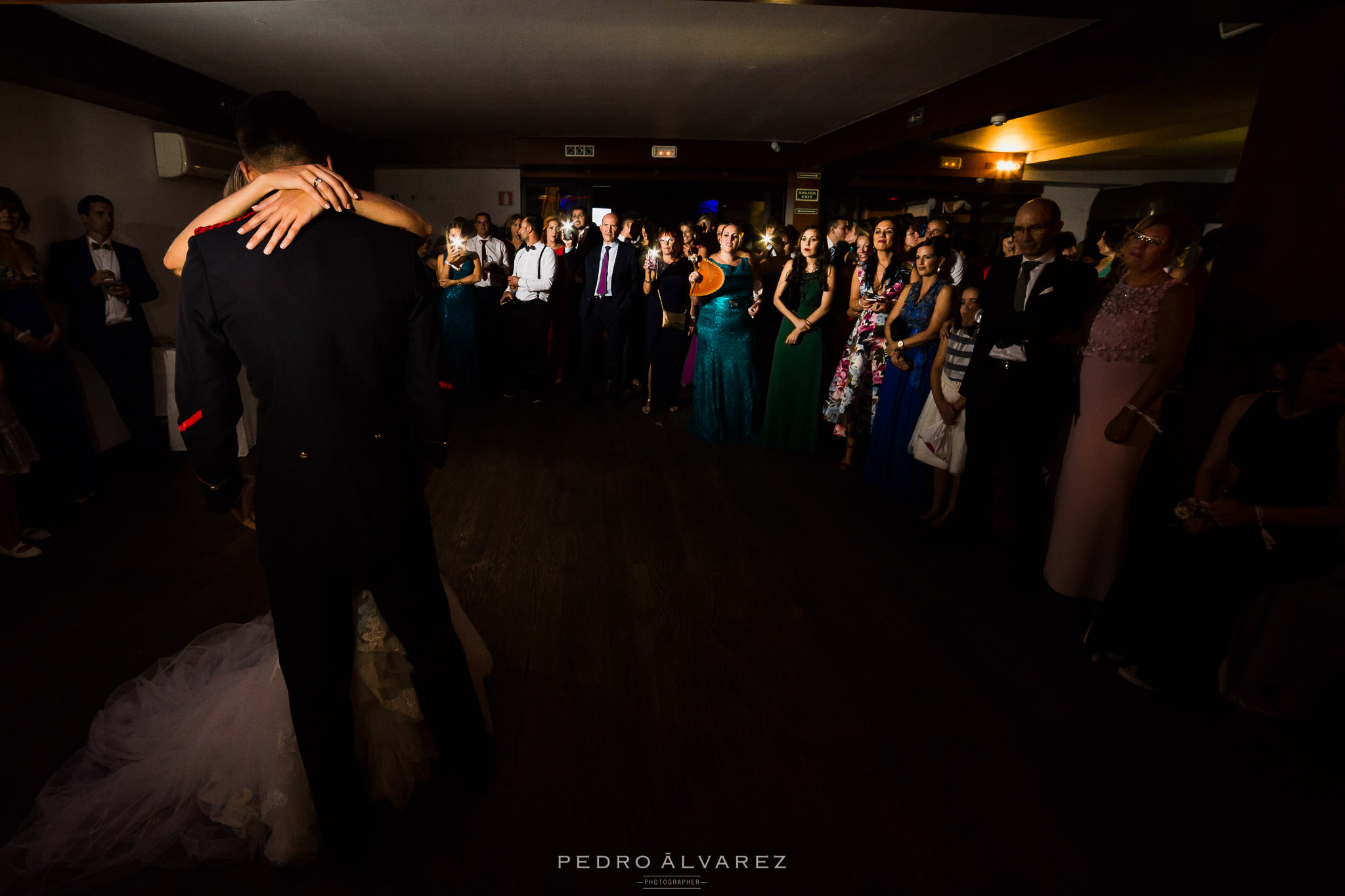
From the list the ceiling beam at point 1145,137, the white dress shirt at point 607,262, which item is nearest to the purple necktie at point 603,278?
the white dress shirt at point 607,262

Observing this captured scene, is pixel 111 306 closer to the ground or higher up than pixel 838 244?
closer to the ground

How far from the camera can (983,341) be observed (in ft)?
9.30

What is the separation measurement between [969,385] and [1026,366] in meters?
0.25

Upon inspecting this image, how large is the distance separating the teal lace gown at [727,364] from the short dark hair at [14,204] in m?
3.70

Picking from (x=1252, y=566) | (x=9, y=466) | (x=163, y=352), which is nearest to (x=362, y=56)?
(x=163, y=352)

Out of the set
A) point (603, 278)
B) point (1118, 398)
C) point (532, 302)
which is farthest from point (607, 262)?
point (1118, 398)

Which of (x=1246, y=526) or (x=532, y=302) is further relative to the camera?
(x=532, y=302)

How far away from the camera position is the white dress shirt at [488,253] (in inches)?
222

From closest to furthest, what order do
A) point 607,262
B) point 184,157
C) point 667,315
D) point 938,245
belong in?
point 938,245 < point 184,157 < point 667,315 < point 607,262

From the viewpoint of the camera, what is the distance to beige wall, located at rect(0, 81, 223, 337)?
3.59m

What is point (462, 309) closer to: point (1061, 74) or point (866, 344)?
point (866, 344)

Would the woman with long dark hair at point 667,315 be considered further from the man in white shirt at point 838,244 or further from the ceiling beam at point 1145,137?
the ceiling beam at point 1145,137

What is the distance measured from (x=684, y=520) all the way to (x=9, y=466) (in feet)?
9.67

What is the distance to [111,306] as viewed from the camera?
3779 mm
